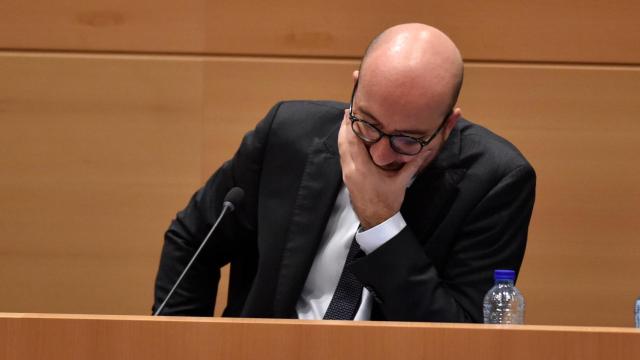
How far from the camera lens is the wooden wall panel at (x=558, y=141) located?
2842 millimetres

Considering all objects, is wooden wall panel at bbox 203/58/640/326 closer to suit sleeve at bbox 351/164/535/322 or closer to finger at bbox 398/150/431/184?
suit sleeve at bbox 351/164/535/322

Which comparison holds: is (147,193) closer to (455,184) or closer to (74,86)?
(74,86)

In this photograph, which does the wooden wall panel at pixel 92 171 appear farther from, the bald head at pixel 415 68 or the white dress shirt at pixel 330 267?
the bald head at pixel 415 68

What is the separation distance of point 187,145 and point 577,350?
1.79 metres

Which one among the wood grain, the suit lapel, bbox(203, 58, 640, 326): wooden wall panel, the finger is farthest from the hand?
bbox(203, 58, 640, 326): wooden wall panel

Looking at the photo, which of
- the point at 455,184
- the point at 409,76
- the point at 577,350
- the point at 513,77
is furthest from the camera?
the point at 513,77

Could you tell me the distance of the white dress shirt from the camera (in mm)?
1951

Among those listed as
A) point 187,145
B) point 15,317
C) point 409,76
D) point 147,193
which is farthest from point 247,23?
point 15,317

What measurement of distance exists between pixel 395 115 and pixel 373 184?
0.16m

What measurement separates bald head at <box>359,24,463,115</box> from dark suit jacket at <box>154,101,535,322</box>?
21cm

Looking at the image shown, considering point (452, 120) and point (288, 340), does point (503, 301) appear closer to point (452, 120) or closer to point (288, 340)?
point (452, 120)

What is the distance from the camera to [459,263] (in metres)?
1.92

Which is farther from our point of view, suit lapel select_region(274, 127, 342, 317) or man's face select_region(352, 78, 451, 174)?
suit lapel select_region(274, 127, 342, 317)

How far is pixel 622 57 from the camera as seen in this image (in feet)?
9.31
